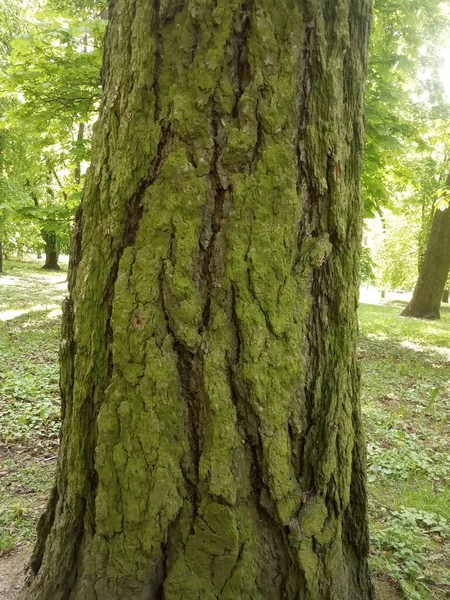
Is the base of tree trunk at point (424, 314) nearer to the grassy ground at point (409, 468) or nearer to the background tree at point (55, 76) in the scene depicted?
the grassy ground at point (409, 468)

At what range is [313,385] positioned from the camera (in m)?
1.67

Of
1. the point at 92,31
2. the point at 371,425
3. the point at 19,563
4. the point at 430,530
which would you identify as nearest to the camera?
the point at 19,563

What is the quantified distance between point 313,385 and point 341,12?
134 cm

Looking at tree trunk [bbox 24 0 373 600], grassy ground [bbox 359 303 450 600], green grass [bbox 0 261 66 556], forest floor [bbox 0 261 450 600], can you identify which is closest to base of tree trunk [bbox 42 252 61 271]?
green grass [bbox 0 261 66 556]

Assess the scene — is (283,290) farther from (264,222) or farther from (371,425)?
(371,425)

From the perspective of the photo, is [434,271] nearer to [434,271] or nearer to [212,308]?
[434,271]

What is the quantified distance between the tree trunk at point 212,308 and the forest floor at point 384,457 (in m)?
0.92

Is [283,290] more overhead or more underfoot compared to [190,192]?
more underfoot

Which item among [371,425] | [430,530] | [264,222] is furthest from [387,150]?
[264,222]

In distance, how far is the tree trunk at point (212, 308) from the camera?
1.53 m

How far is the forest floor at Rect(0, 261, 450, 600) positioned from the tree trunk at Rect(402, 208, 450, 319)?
4.78 meters

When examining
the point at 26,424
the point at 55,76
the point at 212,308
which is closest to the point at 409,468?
the point at 212,308

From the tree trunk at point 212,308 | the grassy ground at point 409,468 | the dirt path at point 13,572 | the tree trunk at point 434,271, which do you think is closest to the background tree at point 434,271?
the tree trunk at point 434,271

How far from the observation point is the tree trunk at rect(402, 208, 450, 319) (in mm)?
11445
